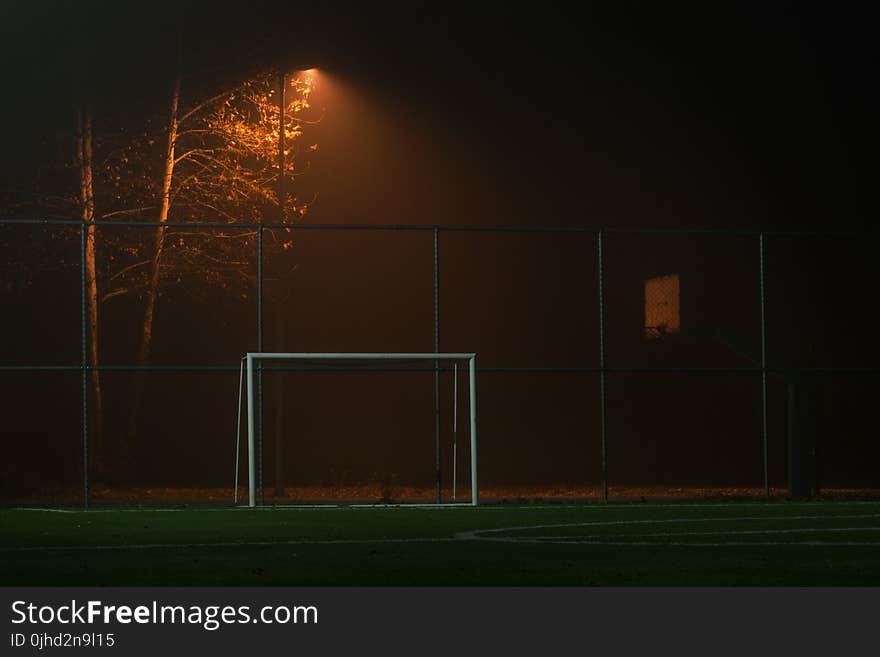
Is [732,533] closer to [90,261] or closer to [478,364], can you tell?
[90,261]

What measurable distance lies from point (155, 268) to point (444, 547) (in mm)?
10796

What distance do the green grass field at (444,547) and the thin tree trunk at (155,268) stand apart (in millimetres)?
5041

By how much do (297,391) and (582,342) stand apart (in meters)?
4.44

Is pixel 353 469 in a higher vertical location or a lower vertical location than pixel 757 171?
lower

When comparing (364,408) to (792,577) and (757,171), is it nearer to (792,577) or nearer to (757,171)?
(757,171)

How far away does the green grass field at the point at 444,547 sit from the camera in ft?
33.9

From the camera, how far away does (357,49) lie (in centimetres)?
2595

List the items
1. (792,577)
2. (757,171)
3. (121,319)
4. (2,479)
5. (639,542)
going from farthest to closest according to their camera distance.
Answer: (757,171) < (121,319) < (2,479) < (639,542) < (792,577)

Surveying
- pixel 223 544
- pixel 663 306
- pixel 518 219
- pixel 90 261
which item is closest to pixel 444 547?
pixel 223 544

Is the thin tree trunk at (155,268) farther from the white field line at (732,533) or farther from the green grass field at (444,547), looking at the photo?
the white field line at (732,533)

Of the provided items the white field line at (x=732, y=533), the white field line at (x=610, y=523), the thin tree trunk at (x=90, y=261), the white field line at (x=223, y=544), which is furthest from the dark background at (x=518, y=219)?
the white field line at (x=223, y=544)

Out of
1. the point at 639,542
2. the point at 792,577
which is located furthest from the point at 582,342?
the point at 792,577

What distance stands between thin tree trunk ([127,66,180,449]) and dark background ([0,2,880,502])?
114 centimetres

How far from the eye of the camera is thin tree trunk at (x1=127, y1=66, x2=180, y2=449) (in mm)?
22281
